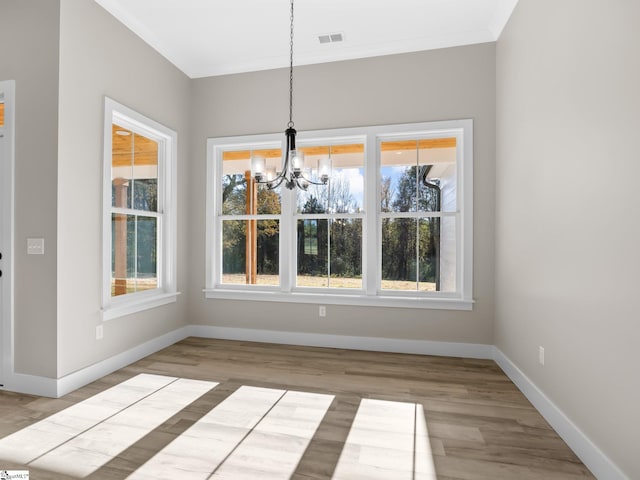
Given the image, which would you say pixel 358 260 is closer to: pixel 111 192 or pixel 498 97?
pixel 498 97

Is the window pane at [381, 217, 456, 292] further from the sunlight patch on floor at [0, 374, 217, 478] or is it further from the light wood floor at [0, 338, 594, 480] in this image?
the sunlight patch on floor at [0, 374, 217, 478]

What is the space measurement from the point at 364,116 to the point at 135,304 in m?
3.10

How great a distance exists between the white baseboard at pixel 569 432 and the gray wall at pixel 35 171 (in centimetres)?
358

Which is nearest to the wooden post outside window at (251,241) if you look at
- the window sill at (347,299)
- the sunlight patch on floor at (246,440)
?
the window sill at (347,299)

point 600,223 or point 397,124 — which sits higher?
point 397,124

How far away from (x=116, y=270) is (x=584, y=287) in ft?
12.2

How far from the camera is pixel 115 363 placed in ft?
10.6

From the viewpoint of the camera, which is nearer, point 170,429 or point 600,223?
point 600,223

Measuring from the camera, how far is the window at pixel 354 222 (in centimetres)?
377

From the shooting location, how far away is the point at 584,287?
1.96 metres

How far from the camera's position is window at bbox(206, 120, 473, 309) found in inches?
148

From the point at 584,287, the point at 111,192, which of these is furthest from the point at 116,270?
the point at 584,287

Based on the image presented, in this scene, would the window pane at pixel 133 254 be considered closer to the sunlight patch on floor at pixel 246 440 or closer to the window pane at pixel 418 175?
the sunlight patch on floor at pixel 246 440

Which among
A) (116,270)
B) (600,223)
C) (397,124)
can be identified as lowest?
(116,270)
